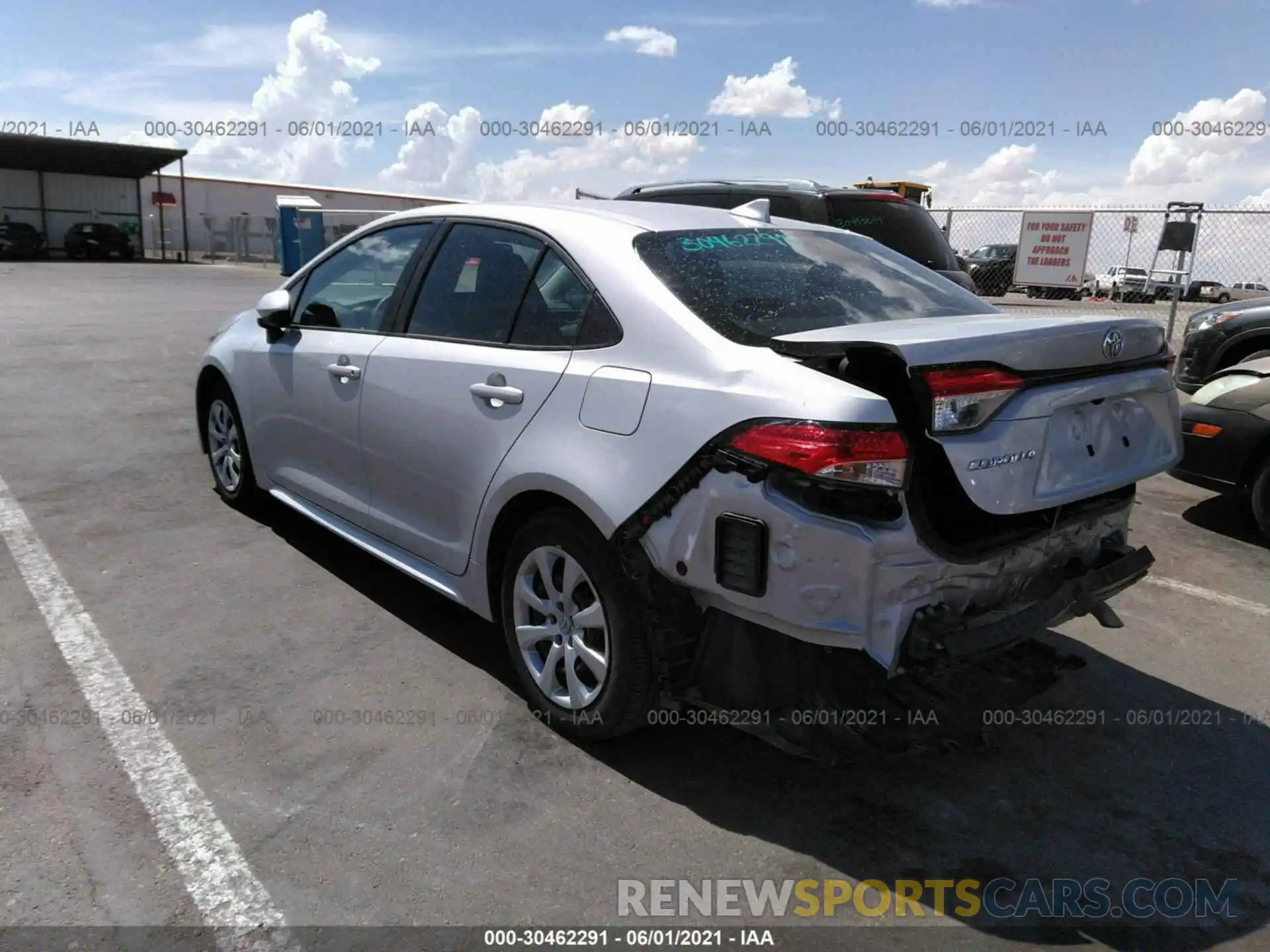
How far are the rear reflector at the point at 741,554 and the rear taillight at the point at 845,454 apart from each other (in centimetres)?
19

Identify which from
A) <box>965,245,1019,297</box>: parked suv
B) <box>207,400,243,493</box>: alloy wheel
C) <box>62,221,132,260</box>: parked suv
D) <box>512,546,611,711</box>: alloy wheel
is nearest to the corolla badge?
<box>512,546,611,711</box>: alloy wheel

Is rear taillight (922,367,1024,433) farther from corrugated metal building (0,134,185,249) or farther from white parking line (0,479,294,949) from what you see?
corrugated metal building (0,134,185,249)

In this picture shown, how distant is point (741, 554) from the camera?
250 cm

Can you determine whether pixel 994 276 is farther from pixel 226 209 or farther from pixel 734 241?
pixel 226 209

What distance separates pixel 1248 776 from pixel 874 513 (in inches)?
69.6

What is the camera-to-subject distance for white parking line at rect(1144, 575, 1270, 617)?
4.45m

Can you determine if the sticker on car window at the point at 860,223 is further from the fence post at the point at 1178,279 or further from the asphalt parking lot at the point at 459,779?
the fence post at the point at 1178,279

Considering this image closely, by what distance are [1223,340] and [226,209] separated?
4620 centimetres

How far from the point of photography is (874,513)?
7.88 feet

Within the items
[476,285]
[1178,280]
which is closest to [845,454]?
[476,285]

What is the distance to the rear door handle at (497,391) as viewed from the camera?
3123 millimetres

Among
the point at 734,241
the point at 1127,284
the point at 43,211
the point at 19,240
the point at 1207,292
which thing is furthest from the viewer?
the point at 43,211

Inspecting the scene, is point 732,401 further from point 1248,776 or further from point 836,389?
point 1248,776

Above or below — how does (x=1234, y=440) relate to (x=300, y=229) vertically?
below
